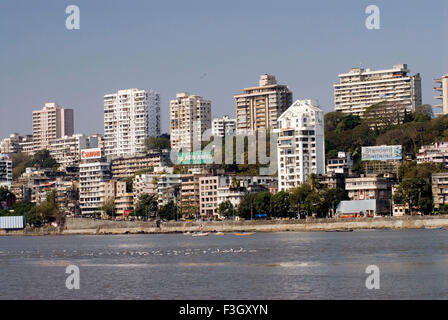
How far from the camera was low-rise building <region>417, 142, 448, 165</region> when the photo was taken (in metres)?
130

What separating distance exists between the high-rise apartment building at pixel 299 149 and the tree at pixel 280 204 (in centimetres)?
1039

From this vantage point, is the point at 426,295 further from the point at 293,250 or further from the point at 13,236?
the point at 13,236

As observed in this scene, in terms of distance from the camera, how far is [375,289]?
39375mm

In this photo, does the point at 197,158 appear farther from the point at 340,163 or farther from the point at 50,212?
the point at 340,163

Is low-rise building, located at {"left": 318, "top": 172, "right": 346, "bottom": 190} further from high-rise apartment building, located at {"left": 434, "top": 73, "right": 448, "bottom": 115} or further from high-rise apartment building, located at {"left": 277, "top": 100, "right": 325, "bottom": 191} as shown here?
high-rise apartment building, located at {"left": 434, "top": 73, "right": 448, "bottom": 115}

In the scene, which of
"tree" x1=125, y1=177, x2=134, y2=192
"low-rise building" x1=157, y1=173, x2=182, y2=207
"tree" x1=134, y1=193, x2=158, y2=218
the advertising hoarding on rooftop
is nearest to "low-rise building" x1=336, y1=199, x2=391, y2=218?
the advertising hoarding on rooftop

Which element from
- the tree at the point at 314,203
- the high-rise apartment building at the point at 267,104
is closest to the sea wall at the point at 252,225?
the tree at the point at 314,203

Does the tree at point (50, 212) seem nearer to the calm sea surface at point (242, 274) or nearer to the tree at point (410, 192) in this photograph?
the tree at point (410, 192)

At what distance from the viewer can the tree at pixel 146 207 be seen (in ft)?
468

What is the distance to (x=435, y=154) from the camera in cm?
13025

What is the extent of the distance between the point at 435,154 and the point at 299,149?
19068 mm

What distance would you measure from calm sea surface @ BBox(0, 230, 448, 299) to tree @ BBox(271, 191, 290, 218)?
4941cm

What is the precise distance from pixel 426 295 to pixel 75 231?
11063 cm
